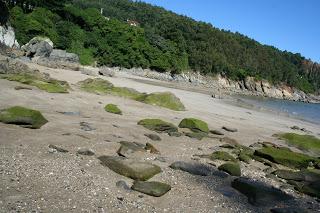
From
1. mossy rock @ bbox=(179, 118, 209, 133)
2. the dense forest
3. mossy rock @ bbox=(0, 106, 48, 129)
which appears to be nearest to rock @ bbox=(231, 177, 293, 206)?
mossy rock @ bbox=(0, 106, 48, 129)

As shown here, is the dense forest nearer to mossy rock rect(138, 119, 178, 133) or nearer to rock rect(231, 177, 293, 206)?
mossy rock rect(138, 119, 178, 133)

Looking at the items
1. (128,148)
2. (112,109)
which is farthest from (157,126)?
(128,148)

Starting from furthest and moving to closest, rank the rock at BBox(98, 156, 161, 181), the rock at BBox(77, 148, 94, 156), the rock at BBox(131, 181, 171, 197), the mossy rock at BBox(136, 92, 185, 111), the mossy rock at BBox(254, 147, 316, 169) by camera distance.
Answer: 1. the mossy rock at BBox(136, 92, 185, 111)
2. the mossy rock at BBox(254, 147, 316, 169)
3. the rock at BBox(77, 148, 94, 156)
4. the rock at BBox(98, 156, 161, 181)
5. the rock at BBox(131, 181, 171, 197)

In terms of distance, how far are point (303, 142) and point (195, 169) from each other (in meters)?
A: 12.4

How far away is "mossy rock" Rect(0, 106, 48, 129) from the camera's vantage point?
14.4m

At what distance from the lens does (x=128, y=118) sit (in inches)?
814

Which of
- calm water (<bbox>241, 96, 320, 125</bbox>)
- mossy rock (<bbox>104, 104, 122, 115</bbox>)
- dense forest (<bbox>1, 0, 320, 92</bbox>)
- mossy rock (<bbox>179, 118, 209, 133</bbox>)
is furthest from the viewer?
dense forest (<bbox>1, 0, 320, 92</bbox>)

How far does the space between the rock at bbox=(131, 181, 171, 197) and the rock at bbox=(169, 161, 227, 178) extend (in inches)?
76.8

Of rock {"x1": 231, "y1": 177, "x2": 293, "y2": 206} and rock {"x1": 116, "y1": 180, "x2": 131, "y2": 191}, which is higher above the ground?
rock {"x1": 231, "y1": 177, "x2": 293, "y2": 206}

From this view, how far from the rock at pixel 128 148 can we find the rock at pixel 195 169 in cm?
158

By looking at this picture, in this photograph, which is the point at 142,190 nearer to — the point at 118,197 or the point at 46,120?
the point at 118,197

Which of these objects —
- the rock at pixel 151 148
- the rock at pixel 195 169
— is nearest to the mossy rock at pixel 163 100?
the rock at pixel 151 148

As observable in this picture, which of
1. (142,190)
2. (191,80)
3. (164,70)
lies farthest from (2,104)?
(191,80)

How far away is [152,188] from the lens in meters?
10.2
